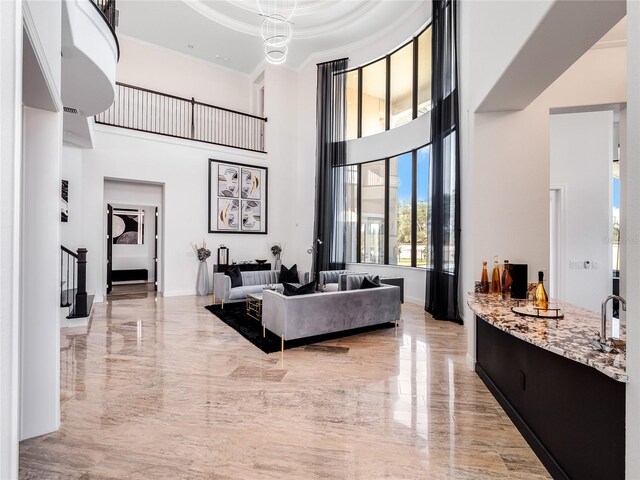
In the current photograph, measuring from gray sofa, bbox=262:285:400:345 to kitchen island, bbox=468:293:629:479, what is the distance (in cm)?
195

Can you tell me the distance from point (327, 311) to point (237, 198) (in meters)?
5.54

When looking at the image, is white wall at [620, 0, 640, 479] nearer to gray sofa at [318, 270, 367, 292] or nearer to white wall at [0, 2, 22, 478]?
white wall at [0, 2, 22, 478]

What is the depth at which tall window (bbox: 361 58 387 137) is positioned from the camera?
8.21 meters

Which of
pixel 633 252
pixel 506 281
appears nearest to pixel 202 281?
pixel 506 281

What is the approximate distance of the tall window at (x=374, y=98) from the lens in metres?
8.21

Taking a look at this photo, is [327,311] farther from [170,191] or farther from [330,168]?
[170,191]

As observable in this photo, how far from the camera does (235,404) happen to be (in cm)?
278

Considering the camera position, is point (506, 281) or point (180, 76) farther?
point (180, 76)

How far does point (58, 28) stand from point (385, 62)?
743cm

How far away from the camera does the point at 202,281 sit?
8.09m

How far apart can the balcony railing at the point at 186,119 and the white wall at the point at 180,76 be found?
714 millimetres

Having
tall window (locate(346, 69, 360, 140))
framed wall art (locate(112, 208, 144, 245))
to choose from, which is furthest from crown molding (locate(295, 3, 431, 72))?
framed wall art (locate(112, 208, 144, 245))

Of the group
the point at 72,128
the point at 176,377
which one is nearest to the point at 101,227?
the point at 72,128

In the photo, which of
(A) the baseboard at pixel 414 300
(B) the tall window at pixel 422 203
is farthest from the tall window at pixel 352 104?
(A) the baseboard at pixel 414 300
